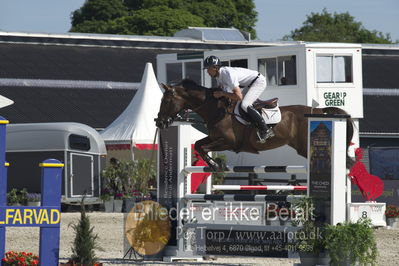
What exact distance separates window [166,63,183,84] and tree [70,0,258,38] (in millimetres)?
26004

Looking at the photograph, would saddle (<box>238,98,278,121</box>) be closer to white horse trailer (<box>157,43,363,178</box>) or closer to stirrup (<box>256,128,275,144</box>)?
stirrup (<box>256,128,275,144</box>)

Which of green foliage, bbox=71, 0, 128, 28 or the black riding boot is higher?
green foliage, bbox=71, 0, 128, 28

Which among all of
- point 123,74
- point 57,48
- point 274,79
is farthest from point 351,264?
point 57,48

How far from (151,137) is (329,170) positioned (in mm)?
12081

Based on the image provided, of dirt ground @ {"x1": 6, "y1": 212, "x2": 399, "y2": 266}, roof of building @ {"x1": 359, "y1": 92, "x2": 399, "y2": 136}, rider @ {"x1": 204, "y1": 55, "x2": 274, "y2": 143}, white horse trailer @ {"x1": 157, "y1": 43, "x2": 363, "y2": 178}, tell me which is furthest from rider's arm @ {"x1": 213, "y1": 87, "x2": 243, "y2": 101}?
roof of building @ {"x1": 359, "y1": 92, "x2": 399, "y2": 136}

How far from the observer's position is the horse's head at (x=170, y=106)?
9.99 metres

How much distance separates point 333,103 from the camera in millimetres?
21125

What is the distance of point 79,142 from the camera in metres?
19.0

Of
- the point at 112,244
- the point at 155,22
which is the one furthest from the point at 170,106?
the point at 155,22

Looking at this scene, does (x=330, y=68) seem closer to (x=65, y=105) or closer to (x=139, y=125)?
(x=139, y=125)

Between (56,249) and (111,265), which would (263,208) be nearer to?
(111,265)

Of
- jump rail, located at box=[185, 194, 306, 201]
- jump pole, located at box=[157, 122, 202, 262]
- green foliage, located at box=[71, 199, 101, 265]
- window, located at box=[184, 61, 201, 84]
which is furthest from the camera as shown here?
window, located at box=[184, 61, 201, 84]

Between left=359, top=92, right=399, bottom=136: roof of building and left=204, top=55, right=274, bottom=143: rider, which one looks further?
left=359, top=92, right=399, bottom=136: roof of building

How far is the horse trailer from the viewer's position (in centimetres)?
1850
